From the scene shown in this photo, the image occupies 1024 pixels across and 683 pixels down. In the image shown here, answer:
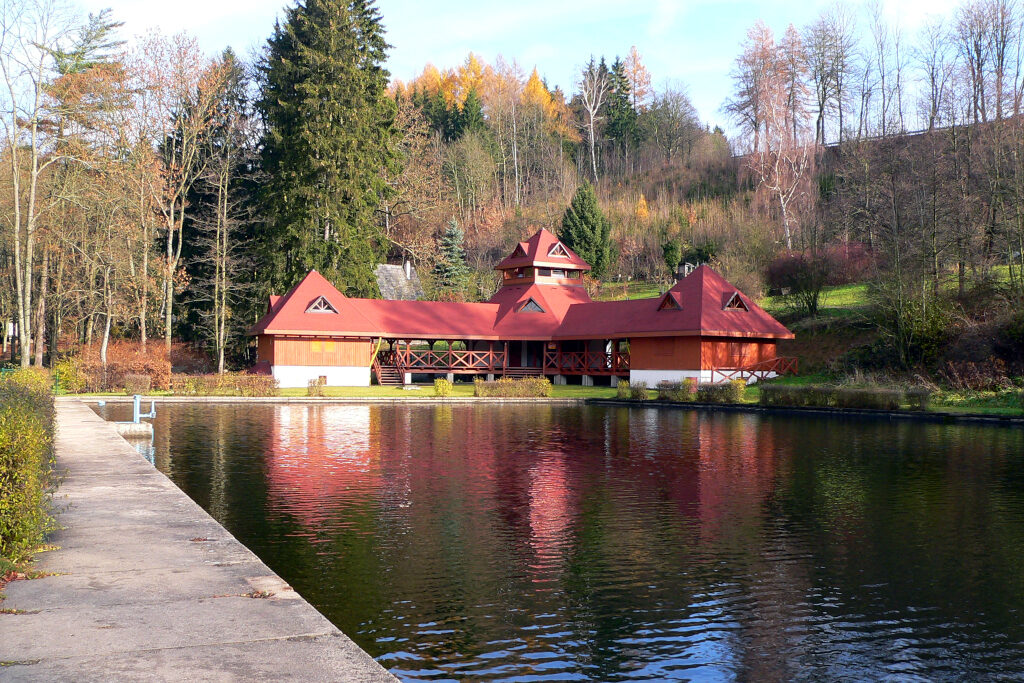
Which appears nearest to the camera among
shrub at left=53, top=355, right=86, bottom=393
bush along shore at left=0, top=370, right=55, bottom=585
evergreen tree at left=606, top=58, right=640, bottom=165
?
bush along shore at left=0, top=370, right=55, bottom=585

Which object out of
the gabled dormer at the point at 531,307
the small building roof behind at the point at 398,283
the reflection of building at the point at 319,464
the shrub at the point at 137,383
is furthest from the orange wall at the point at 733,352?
the shrub at the point at 137,383

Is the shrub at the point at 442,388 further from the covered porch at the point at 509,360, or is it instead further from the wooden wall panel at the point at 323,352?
the wooden wall panel at the point at 323,352

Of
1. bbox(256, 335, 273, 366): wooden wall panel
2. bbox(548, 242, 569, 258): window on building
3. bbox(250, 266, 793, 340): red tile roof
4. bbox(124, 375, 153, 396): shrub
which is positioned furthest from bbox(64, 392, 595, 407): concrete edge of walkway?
bbox(548, 242, 569, 258): window on building

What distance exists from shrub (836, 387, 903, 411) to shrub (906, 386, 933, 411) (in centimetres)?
30

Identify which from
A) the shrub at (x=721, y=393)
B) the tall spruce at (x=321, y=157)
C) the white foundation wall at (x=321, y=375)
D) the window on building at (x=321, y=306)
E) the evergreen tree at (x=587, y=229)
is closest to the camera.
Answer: the shrub at (x=721, y=393)

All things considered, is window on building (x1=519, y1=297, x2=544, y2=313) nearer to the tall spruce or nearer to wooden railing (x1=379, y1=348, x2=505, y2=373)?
wooden railing (x1=379, y1=348, x2=505, y2=373)

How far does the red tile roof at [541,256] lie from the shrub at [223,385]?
18705mm

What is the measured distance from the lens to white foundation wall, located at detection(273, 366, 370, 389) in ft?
142

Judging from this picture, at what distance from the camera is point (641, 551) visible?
10.4m

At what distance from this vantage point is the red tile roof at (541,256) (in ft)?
167

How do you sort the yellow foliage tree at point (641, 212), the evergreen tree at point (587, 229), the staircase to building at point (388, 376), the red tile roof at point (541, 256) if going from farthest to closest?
the yellow foliage tree at point (641, 212) → the evergreen tree at point (587, 229) → the red tile roof at point (541, 256) → the staircase to building at point (388, 376)

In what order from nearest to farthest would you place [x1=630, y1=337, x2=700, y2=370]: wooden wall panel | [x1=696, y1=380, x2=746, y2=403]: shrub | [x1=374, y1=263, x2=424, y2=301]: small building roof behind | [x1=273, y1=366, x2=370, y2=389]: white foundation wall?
[x1=696, y1=380, x2=746, y2=403]: shrub → [x1=630, y1=337, x2=700, y2=370]: wooden wall panel → [x1=273, y1=366, x2=370, y2=389]: white foundation wall → [x1=374, y1=263, x2=424, y2=301]: small building roof behind

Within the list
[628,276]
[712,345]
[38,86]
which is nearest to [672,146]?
[628,276]

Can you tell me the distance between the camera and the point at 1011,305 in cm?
3525
